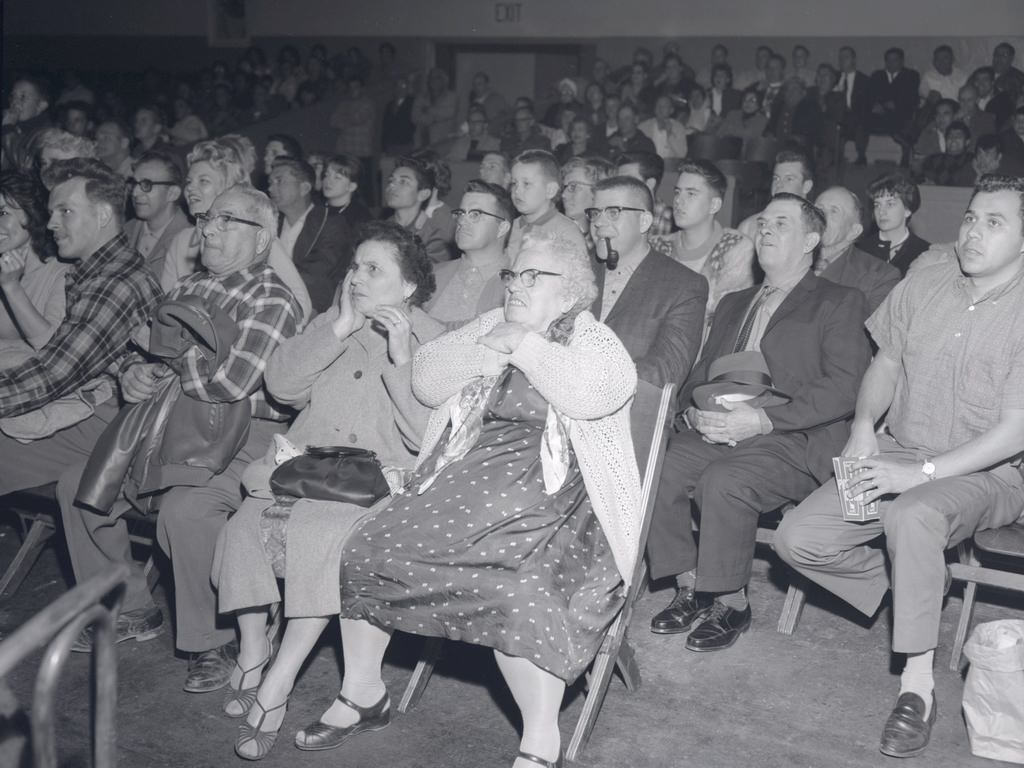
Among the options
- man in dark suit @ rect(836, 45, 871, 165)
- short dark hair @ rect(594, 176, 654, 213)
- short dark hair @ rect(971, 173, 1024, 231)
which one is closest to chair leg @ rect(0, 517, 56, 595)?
short dark hair @ rect(594, 176, 654, 213)

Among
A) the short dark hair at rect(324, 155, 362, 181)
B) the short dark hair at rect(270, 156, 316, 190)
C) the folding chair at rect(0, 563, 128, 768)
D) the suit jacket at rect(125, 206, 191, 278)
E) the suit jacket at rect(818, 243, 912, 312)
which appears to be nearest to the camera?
the folding chair at rect(0, 563, 128, 768)

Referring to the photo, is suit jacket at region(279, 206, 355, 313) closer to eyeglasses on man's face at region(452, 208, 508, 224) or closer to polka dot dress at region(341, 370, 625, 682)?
eyeglasses on man's face at region(452, 208, 508, 224)

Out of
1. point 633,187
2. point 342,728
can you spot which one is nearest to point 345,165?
point 633,187

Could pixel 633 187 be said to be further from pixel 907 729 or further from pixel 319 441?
pixel 907 729

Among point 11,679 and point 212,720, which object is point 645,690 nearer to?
point 212,720

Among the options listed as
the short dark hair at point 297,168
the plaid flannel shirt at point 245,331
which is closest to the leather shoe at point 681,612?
the plaid flannel shirt at point 245,331

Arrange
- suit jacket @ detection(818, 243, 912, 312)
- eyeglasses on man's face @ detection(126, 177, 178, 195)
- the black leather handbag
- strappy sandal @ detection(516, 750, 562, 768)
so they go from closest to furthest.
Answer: strappy sandal @ detection(516, 750, 562, 768) < the black leather handbag < suit jacket @ detection(818, 243, 912, 312) < eyeglasses on man's face @ detection(126, 177, 178, 195)

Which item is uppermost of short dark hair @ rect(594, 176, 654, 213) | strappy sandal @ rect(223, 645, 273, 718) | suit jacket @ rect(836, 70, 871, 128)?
suit jacket @ rect(836, 70, 871, 128)

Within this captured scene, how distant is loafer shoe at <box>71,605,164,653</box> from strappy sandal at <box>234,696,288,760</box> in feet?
2.58

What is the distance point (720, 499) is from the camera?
3.40m

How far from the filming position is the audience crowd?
9.58 ft

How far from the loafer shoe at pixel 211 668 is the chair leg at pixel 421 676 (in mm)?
569

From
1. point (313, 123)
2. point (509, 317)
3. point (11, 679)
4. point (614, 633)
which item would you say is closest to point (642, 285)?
point (509, 317)

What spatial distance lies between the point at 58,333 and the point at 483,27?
12.2 metres
